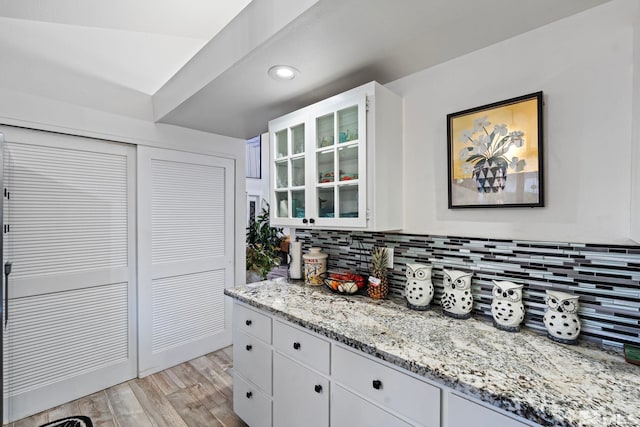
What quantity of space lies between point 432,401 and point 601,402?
1.51ft

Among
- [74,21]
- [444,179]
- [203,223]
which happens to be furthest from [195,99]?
[444,179]

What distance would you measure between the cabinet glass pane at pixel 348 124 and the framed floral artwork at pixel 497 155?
497 mm

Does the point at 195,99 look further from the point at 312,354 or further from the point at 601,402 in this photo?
the point at 601,402

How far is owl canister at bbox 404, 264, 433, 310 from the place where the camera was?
5.33 feet

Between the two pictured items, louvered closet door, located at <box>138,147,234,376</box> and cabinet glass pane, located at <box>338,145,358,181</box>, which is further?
louvered closet door, located at <box>138,147,234,376</box>

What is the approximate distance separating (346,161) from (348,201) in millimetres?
237

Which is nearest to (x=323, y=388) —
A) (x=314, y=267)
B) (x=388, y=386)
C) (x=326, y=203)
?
(x=388, y=386)

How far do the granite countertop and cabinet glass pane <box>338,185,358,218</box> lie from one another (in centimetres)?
52

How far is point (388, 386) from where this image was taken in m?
1.18

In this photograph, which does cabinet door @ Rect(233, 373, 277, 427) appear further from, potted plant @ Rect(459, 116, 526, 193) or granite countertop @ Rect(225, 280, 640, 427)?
potted plant @ Rect(459, 116, 526, 193)

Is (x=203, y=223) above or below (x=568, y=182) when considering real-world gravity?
below

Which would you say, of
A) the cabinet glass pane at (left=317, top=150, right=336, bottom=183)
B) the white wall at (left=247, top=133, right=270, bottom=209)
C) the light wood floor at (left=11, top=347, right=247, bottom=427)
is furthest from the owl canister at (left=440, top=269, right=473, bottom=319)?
the white wall at (left=247, top=133, right=270, bottom=209)

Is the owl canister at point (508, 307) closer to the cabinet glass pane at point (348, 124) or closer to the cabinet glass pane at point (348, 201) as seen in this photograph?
the cabinet glass pane at point (348, 201)

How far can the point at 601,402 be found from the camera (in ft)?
2.81
